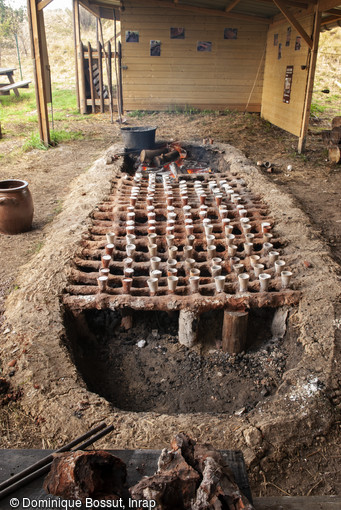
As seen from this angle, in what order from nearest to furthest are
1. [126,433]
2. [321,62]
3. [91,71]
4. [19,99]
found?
[126,433] → [91,71] → [19,99] → [321,62]

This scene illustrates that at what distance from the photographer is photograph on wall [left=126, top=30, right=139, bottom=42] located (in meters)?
13.2

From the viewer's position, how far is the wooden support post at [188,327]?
355cm

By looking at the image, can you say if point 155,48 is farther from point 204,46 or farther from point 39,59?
point 39,59

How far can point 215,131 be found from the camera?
11.4m

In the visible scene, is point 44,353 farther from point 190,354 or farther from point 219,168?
point 219,168

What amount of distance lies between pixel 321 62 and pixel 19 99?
14159mm

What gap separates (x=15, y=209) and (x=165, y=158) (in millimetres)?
4059

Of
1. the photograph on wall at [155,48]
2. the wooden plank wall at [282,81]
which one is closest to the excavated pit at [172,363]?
the wooden plank wall at [282,81]

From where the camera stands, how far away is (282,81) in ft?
37.2

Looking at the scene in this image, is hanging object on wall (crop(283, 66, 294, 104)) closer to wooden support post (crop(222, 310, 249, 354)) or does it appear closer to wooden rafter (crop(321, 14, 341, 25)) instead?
wooden rafter (crop(321, 14, 341, 25))

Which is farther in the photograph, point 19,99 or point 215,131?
point 19,99

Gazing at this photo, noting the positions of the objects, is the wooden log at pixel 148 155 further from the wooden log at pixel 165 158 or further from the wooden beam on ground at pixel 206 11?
the wooden beam on ground at pixel 206 11

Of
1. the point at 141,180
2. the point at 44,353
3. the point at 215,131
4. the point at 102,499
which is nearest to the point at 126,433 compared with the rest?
the point at 44,353

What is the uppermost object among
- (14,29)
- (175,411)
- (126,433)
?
(14,29)
